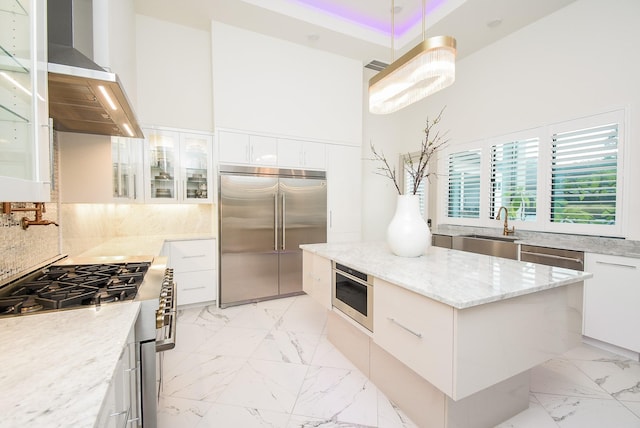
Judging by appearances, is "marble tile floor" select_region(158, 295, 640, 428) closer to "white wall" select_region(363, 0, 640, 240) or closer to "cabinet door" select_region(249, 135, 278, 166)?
"white wall" select_region(363, 0, 640, 240)

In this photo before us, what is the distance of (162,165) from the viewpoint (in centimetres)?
328

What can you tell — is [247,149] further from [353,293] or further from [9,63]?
[9,63]

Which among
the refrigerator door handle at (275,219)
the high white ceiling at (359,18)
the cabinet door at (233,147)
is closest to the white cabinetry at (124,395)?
the refrigerator door handle at (275,219)

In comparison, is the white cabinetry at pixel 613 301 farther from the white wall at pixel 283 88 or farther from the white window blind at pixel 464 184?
the white wall at pixel 283 88

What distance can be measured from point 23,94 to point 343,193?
11.4ft

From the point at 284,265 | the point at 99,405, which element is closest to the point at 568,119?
the point at 284,265

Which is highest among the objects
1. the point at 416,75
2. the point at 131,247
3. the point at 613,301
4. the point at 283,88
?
the point at 283,88

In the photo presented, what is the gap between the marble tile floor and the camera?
165 cm

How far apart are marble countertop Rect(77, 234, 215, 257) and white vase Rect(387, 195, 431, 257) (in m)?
1.93

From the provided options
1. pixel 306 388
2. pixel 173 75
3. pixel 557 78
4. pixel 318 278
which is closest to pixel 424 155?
pixel 557 78

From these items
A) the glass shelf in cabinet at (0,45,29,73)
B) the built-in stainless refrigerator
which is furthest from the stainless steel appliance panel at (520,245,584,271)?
the glass shelf in cabinet at (0,45,29,73)

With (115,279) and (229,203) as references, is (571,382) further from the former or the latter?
(229,203)

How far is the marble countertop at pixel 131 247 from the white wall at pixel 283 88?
150 centimetres

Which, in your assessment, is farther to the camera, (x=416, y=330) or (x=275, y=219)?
(x=275, y=219)
